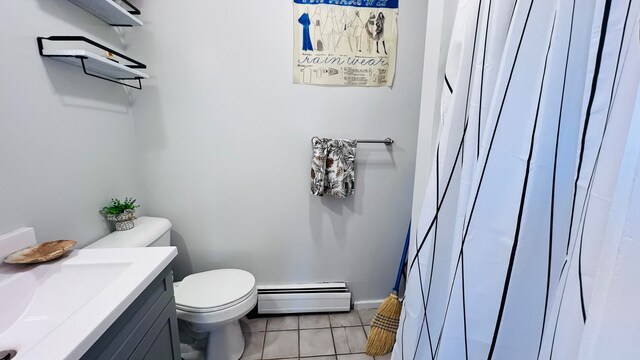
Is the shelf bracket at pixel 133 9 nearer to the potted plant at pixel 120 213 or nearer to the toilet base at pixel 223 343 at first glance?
the potted plant at pixel 120 213

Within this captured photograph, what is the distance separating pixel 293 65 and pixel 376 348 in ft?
5.89

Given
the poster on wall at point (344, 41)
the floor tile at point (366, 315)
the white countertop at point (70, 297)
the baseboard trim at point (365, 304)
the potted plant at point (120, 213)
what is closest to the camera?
the white countertop at point (70, 297)

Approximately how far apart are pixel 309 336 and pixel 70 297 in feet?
4.17

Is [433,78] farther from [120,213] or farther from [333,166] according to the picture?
[120,213]

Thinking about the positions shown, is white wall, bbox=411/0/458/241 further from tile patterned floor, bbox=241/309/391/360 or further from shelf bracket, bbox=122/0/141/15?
shelf bracket, bbox=122/0/141/15

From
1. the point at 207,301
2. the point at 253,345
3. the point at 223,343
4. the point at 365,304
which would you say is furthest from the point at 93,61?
the point at 365,304

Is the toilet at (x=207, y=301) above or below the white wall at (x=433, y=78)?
below

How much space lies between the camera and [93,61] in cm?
100

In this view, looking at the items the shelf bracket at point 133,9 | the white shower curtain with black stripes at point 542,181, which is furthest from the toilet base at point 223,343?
the shelf bracket at point 133,9

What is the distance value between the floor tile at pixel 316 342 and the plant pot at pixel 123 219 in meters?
1.22

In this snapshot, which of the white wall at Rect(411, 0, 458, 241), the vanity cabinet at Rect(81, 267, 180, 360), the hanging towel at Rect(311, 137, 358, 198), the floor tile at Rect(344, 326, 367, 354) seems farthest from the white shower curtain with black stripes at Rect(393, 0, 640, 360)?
the floor tile at Rect(344, 326, 367, 354)

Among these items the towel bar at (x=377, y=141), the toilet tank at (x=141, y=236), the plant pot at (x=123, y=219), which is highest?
the towel bar at (x=377, y=141)

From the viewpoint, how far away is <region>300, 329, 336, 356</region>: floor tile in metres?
1.48

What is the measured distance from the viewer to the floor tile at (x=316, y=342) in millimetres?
1479
